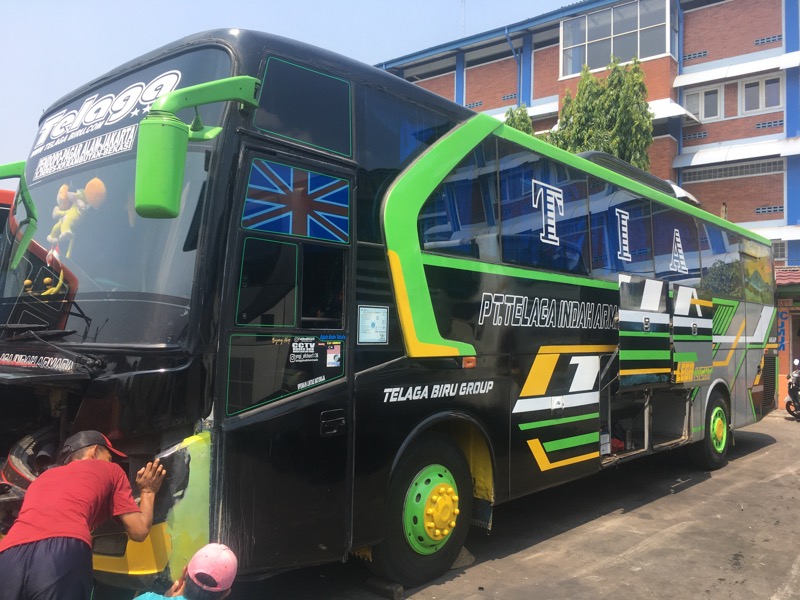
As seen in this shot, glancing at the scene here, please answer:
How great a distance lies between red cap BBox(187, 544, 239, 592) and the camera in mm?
2793

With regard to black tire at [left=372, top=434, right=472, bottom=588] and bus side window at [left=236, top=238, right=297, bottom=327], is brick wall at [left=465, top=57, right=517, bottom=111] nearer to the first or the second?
black tire at [left=372, top=434, right=472, bottom=588]

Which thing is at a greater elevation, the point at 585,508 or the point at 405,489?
the point at 405,489

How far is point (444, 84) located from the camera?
32719mm

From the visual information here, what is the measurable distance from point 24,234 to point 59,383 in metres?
1.54

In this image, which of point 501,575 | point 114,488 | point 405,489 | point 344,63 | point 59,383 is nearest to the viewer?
point 114,488

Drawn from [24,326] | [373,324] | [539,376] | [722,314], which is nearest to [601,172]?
[539,376]

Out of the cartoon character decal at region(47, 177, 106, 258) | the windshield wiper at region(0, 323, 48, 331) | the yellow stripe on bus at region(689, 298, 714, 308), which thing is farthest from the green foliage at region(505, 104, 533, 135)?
the windshield wiper at region(0, 323, 48, 331)

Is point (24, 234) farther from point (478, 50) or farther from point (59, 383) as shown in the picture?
point (478, 50)

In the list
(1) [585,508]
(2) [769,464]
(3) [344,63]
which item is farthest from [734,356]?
(3) [344,63]

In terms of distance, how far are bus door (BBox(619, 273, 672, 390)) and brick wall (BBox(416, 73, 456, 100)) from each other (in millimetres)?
26660

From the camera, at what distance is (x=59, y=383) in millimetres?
3480

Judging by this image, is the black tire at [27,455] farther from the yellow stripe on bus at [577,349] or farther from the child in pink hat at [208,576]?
the yellow stripe on bus at [577,349]

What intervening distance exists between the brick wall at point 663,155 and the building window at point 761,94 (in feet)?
9.59

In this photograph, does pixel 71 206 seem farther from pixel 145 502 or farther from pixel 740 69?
pixel 740 69
